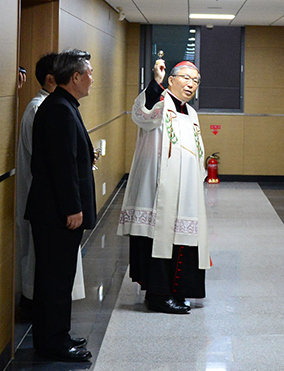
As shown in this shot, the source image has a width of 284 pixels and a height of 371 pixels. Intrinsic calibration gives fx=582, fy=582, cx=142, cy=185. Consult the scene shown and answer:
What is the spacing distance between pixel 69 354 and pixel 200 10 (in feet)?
19.3

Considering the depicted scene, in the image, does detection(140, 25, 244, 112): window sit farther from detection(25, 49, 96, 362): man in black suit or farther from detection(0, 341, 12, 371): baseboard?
detection(0, 341, 12, 371): baseboard

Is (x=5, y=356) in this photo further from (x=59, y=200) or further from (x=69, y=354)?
(x=59, y=200)

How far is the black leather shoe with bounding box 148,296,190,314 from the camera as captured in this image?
3734mm

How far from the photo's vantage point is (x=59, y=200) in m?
2.77

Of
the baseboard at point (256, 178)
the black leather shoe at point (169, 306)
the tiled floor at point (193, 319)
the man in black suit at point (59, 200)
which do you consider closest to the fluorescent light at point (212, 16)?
the baseboard at point (256, 178)

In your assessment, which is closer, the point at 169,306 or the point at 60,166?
the point at 60,166

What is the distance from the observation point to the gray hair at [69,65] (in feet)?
9.43

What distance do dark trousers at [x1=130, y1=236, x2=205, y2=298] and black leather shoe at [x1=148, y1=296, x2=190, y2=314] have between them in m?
0.05

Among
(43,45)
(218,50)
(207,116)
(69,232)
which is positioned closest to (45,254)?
(69,232)

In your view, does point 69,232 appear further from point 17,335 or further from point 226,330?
point 226,330

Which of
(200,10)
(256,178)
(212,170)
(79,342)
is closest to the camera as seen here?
(79,342)

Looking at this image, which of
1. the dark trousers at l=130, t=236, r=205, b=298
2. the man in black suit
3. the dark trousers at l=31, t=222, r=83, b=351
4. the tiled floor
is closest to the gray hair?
the man in black suit

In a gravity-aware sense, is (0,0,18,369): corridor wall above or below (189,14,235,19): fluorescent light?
below

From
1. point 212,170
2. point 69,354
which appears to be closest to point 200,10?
point 212,170
